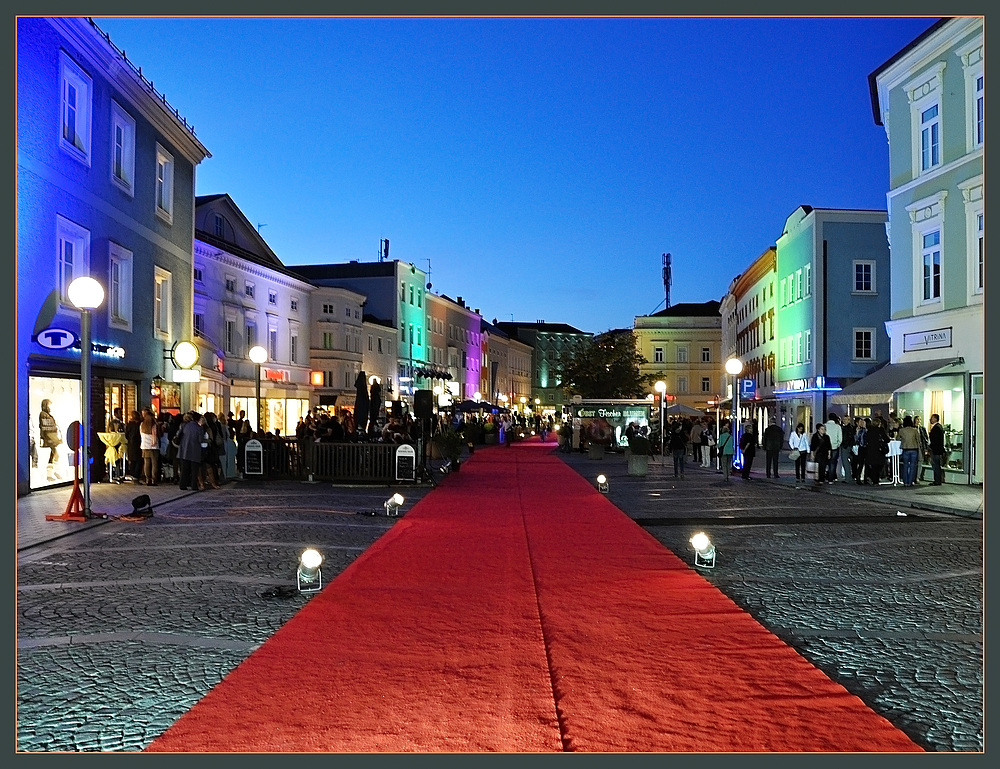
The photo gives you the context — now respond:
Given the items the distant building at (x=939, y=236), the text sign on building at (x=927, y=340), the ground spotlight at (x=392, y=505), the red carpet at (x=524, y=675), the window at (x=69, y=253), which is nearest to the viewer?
the red carpet at (x=524, y=675)

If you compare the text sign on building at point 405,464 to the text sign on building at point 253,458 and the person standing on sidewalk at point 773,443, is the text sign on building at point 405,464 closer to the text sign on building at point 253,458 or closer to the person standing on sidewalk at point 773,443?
the text sign on building at point 253,458

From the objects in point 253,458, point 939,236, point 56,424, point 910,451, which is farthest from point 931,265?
point 56,424

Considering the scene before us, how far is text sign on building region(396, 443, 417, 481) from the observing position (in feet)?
73.8

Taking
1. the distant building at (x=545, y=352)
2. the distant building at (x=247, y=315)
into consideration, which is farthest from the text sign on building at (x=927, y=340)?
the distant building at (x=545, y=352)

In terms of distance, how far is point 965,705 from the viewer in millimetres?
5785

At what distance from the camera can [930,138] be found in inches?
953

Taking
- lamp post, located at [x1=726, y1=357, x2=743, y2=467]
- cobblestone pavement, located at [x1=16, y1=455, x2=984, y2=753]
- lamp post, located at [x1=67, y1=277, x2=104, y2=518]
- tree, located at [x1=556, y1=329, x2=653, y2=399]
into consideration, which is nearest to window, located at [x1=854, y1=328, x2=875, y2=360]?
lamp post, located at [x1=726, y1=357, x2=743, y2=467]

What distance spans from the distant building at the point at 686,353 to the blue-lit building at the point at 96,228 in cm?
6902

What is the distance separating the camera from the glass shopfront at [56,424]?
18.2 metres

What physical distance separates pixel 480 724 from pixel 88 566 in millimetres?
7163

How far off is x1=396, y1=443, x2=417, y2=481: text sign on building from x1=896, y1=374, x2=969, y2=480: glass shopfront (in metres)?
13.1

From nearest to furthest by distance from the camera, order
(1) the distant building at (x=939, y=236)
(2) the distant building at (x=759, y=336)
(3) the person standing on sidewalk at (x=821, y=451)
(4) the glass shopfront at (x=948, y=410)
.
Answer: (1) the distant building at (x=939, y=236), (4) the glass shopfront at (x=948, y=410), (3) the person standing on sidewalk at (x=821, y=451), (2) the distant building at (x=759, y=336)

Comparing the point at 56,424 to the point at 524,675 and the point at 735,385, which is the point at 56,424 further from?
the point at 735,385

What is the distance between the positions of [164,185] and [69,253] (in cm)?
677
